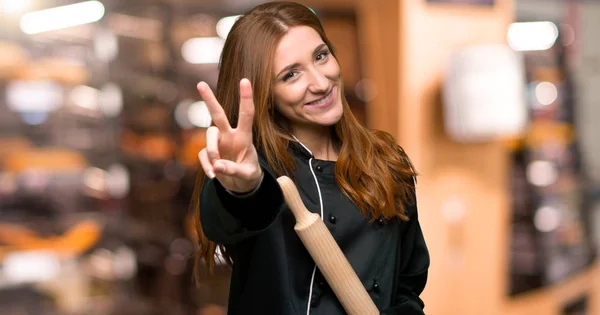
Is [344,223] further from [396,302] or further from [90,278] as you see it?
[90,278]

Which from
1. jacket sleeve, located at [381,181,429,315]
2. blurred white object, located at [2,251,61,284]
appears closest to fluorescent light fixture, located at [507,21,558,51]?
blurred white object, located at [2,251,61,284]

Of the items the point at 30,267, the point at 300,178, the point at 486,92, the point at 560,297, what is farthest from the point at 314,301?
the point at 560,297

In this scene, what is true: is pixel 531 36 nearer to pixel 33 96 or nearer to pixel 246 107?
pixel 33 96

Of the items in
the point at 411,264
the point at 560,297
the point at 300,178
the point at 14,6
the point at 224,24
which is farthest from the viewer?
the point at 560,297

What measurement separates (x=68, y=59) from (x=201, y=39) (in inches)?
27.2

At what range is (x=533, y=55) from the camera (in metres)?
4.76

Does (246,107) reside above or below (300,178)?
above

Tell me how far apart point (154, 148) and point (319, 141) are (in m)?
2.78

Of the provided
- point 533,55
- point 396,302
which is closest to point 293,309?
point 396,302

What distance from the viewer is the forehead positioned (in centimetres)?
128

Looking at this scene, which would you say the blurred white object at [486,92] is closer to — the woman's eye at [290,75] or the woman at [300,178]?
the woman at [300,178]

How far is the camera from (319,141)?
1397 millimetres

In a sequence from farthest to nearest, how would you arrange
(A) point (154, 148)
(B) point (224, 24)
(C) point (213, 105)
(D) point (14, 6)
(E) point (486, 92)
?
1. (A) point (154, 148)
2. (B) point (224, 24)
3. (D) point (14, 6)
4. (E) point (486, 92)
5. (C) point (213, 105)

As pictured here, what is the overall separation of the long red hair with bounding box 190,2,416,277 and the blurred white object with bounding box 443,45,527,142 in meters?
2.10
